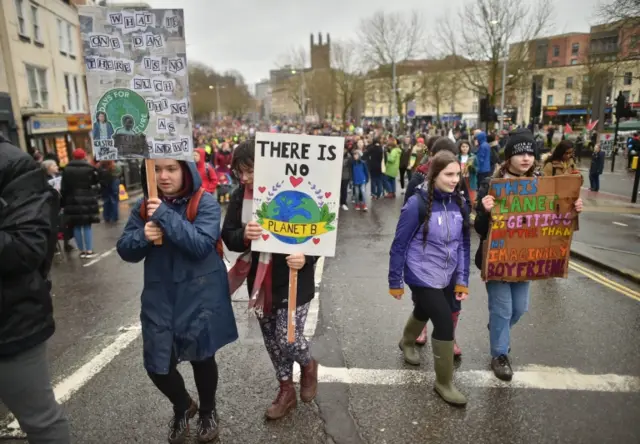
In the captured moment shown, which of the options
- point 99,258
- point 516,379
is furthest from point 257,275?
point 99,258

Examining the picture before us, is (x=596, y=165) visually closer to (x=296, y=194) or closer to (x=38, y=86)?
(x=296, y=194)

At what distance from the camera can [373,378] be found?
380 cm

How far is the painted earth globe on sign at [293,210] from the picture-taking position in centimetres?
300

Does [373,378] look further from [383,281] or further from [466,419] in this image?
[383,281]

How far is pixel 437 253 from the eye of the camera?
3453 millimetres

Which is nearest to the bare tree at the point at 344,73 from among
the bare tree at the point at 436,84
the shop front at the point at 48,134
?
the bare tree at the point at 436,84

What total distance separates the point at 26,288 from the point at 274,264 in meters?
1.45

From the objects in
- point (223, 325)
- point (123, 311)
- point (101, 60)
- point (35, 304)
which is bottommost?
point (123, 311)

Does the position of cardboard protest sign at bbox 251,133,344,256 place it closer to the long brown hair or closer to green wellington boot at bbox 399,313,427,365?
the long brown hair

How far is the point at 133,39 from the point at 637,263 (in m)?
7.27

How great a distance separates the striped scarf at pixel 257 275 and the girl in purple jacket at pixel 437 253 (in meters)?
0.97

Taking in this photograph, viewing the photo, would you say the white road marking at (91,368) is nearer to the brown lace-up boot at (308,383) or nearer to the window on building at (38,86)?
the brown lace-up boot at (308,383)

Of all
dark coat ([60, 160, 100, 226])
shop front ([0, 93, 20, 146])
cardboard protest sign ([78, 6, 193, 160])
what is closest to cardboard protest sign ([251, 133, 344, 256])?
cardboard protest sign ([78, 6, 193, 160])

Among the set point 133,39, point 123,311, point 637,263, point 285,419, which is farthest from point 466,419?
point 637,263
